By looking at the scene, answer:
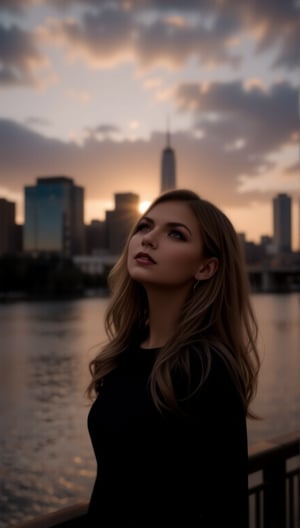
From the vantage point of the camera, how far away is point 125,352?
1.99m

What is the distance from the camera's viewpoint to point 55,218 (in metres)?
151

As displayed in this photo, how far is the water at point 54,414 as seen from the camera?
9.66 meters

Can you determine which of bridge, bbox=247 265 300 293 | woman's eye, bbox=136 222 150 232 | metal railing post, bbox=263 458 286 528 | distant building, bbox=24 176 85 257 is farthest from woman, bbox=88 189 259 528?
distant building, bbox=24 176 85 257

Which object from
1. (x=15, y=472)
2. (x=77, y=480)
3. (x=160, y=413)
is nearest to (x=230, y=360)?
(x=160, y=413)

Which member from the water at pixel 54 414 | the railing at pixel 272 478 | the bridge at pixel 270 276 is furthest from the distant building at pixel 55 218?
the railing at pixel 272 478

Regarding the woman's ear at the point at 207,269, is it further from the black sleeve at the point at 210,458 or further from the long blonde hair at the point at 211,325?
the black sleeve at the point at 210,458

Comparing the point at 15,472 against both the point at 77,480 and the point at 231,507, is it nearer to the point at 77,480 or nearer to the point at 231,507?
the point at 77,480

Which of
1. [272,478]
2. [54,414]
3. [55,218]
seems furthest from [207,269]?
[55,218]

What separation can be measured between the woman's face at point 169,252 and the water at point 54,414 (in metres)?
2.30

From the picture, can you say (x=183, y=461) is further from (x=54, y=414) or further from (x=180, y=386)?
(x=54, y=414)

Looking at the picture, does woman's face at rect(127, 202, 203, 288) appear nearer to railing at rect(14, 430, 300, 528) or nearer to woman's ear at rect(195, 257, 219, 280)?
woman's ear at rect(195, 257, 219, 280)

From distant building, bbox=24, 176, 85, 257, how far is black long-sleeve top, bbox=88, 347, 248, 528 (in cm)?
14504

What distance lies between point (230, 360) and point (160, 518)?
0.48 meters

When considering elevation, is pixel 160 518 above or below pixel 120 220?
below
